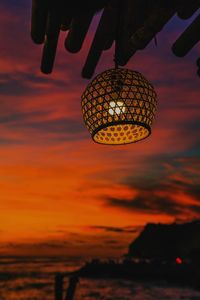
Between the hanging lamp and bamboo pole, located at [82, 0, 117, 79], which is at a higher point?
bamboo pole, located at [82, 0, 117, 79]

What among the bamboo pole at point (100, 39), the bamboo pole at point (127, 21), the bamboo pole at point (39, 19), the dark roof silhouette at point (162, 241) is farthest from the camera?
the dark roof silhouette at point (162, 241)

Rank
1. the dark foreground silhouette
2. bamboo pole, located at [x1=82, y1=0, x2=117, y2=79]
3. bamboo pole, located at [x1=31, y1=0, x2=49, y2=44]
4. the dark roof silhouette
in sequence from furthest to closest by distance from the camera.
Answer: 1. the dark roof silhouette
2. the dark foreground silhouette
3. bamboo pole, located at [x1=82, y1=0, x2=117, y2=79]
4. bamboo pole, located at [x1=31, y1=0, x2=49, y2=44]

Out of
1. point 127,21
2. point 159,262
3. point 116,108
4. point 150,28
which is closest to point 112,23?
point 127,21

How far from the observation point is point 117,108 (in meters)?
1.95

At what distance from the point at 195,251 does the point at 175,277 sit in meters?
17.8

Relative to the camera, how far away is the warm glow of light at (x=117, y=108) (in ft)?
6.37

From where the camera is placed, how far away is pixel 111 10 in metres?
1.92

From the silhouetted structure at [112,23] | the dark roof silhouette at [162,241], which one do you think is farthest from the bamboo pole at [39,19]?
the dark roof silhouette at [162,241]

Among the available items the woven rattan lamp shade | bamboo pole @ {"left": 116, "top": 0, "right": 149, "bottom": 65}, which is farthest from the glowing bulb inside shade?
bamboo pole @ {"left": 116, "top": 0, "right": 149, "bottom": 65}

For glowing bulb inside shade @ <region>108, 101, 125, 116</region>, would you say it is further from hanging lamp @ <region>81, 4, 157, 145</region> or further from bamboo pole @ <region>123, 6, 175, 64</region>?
bamboo pole @ <region>123, 6, 175, 64</region>

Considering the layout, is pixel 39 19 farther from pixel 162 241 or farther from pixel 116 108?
pixel 162 241

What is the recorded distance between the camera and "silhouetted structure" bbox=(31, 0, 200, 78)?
177 centimetres

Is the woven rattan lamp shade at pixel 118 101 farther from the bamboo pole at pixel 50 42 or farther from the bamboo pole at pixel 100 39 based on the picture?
the bamboo pole at pixel 50 42

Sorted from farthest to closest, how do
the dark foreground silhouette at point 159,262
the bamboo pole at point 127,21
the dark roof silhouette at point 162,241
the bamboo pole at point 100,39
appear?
the dark roof silhouette at point 162,241
the dark foreground silhouette at point 159,262
the bamboo pole at point 100,39
the bamboo pole at point 127,21
